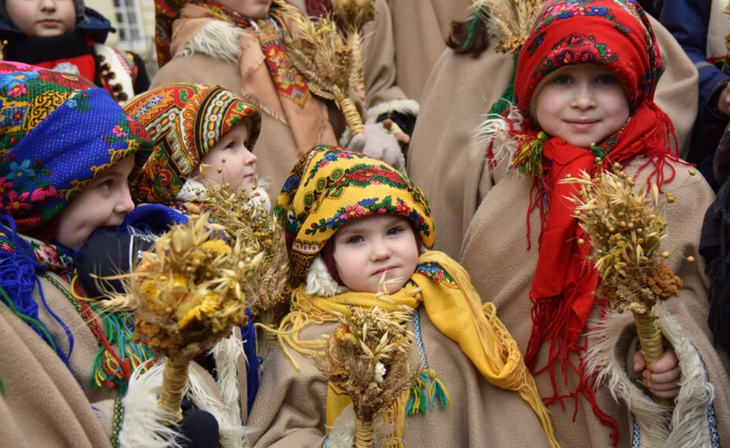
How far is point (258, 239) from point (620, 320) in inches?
48.5

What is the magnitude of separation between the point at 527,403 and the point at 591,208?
96cm

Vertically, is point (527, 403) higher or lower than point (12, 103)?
lower

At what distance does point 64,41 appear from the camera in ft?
12.9

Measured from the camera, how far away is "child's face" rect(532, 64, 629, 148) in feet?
8.87

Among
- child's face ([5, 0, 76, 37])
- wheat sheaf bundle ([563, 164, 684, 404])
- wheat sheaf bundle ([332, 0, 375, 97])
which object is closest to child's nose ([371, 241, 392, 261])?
wheat sheaf bundle ([563, 164, 684, 404])

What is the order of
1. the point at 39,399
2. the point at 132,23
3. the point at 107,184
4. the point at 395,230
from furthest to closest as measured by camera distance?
the point at 132,23
the point at 395,230
the point at 107,184
the point at 39,399

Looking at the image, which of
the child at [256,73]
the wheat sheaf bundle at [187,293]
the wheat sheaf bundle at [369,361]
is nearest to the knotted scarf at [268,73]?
the child at [256,73]

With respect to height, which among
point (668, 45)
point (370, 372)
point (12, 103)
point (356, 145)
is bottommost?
point (356, 145)

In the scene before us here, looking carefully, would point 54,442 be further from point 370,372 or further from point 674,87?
point 674,87

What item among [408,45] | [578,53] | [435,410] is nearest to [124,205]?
[435,410]

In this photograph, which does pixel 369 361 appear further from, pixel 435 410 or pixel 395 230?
pixel 395 230

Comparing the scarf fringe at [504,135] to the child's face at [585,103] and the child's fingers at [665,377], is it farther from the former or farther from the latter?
the child's fingers at [665,377]

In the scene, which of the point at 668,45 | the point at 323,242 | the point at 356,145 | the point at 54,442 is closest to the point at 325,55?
the point at 356,145

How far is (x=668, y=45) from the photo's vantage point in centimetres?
352
